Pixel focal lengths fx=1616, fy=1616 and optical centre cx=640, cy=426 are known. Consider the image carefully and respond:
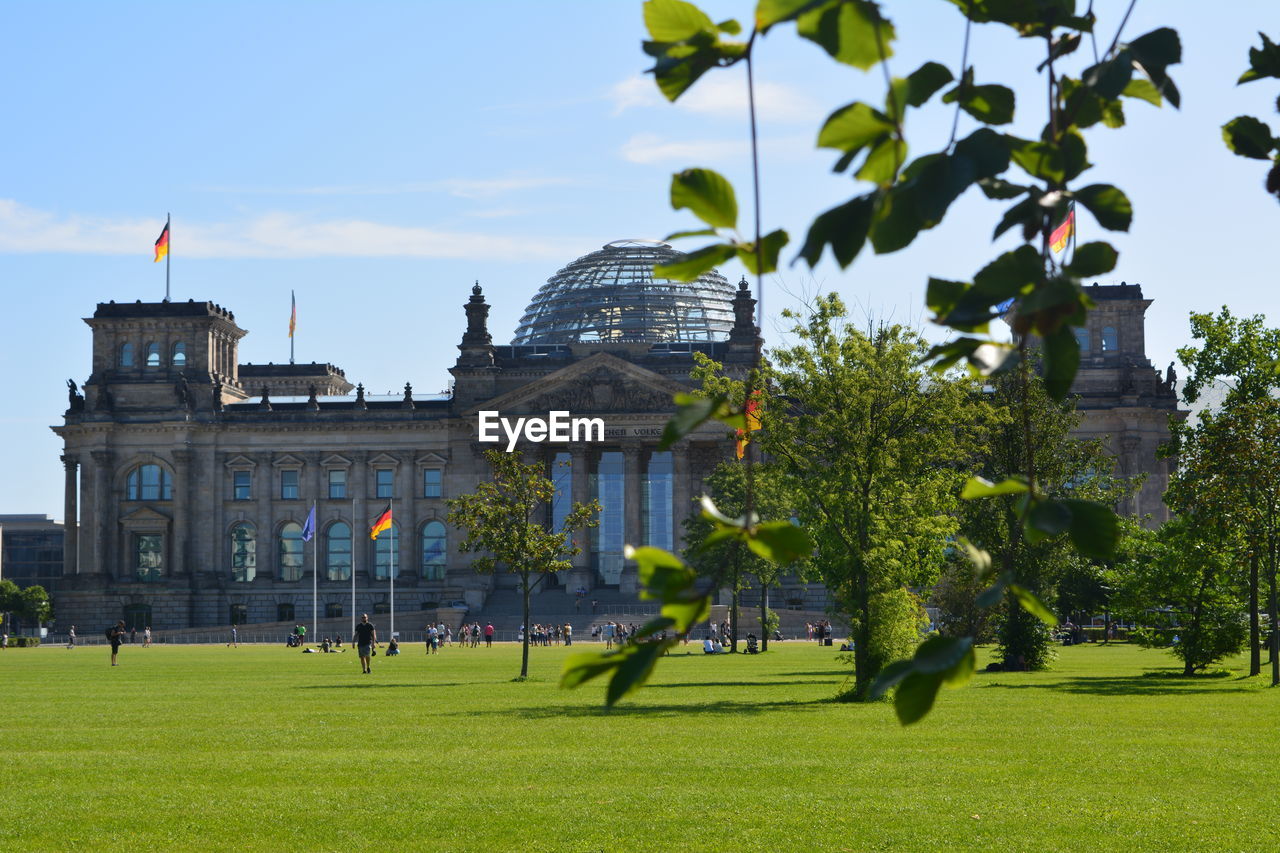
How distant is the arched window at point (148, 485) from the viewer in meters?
106

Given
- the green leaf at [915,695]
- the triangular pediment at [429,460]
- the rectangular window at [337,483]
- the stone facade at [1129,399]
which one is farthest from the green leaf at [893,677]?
the rectangular window at [337,483]

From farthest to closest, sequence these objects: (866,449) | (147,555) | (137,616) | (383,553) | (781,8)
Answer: (383,553)
(147,555)
(137,616)
(866,449)
(781,8)

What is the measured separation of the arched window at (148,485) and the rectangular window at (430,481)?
54.7 ft

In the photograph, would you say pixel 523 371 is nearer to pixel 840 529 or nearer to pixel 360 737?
pixel 840 529

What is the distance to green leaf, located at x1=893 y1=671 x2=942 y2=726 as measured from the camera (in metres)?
2.26

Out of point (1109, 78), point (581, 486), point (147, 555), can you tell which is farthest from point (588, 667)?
point (147, 555)

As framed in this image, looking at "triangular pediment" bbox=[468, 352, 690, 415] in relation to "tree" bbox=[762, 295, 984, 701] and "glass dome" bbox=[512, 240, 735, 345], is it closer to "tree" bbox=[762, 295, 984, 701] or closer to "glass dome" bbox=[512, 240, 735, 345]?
"glass dome" bbox=[512, 240, 735, 345]

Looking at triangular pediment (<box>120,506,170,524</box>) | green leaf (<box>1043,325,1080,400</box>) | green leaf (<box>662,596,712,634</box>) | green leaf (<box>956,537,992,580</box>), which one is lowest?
green leaf (<box>662,596,712,634</box>)

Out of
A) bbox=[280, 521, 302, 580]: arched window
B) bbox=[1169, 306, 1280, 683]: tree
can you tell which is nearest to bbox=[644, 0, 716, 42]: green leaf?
bbox=[1169, 306, 1280, 683]: tree

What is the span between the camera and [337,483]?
108 metres

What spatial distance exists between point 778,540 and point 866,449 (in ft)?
104

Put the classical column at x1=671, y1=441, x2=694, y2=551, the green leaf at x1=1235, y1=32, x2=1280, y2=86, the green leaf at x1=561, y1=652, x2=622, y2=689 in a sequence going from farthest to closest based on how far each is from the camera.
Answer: the classical column at x1=671, y1=441, x2=694, y2=551
the green leaf at x1=1235, y1=32, x2=1280, y2=86
the green leaf at x1=561, y1=652, x2=622, y2=689

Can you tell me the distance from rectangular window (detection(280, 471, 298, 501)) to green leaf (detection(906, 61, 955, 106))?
108 m

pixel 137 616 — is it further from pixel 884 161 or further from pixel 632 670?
pixel 884 161
